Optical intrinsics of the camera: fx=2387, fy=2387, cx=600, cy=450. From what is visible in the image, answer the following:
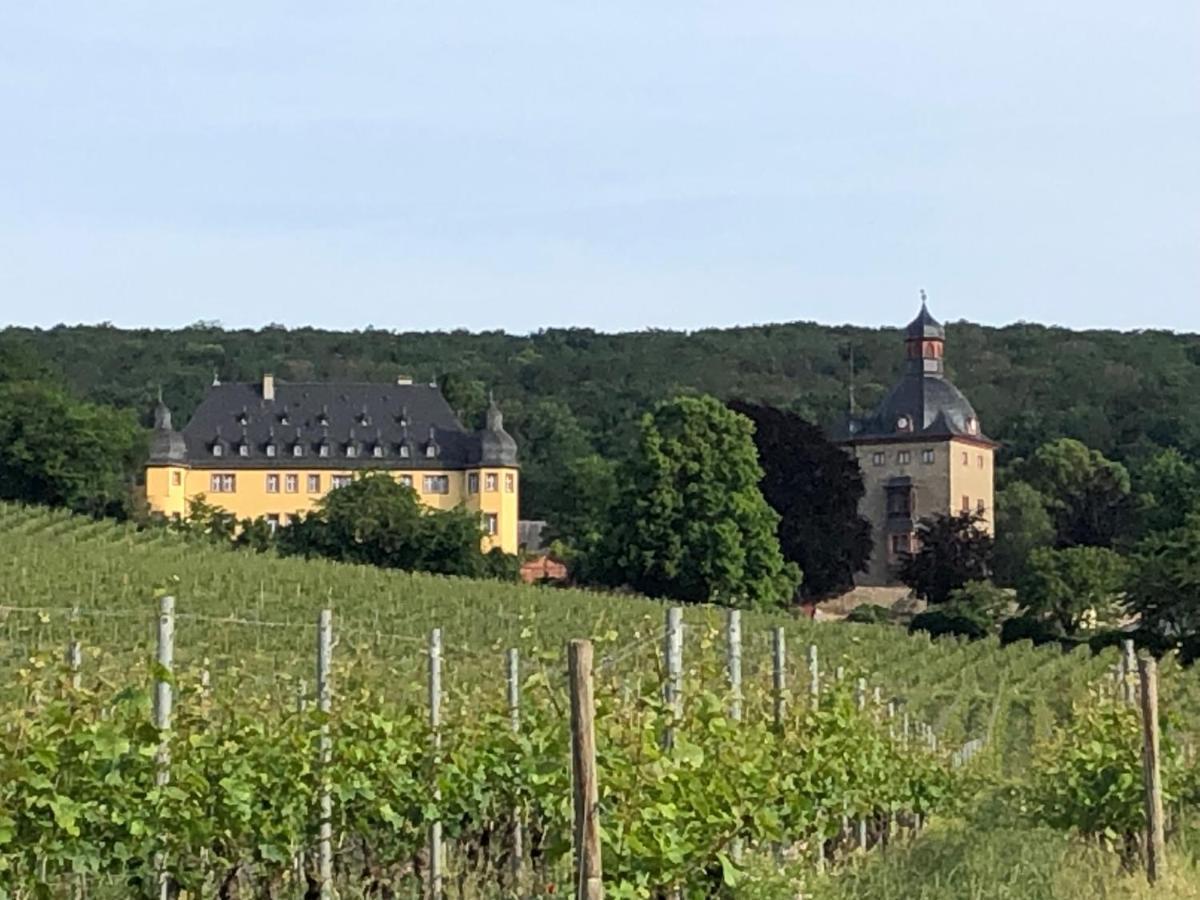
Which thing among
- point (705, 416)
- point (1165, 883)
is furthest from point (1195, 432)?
point (1165, 883)

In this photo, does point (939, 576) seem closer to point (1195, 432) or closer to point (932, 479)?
point (932, 479)

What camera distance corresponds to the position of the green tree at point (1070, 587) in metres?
75.4

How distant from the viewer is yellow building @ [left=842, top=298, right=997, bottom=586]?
363 feet

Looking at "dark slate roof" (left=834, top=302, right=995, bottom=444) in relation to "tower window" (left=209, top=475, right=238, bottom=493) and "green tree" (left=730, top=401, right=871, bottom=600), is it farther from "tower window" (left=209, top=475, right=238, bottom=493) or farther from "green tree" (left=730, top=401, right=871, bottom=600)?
"tower window" (left=209, top=475, right=238, bottom=493)

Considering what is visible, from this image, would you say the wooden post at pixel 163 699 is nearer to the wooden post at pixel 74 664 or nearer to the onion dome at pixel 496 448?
the wooden post at pixel 74 664

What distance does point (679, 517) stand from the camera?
75000 millimetres

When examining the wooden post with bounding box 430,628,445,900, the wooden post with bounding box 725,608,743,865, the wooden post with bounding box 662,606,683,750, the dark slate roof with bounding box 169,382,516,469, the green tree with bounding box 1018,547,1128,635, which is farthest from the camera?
the dark slate roof with bounding box 169,382,516,469

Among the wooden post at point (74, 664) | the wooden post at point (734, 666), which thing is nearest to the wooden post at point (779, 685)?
the wooden post at point (734, 666)

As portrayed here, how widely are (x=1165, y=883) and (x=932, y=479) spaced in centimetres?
9961

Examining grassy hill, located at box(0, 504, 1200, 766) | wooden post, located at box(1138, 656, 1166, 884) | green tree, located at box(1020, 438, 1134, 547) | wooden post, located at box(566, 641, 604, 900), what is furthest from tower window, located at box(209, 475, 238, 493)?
wooden post, located at box(566, 641, 604, 900)

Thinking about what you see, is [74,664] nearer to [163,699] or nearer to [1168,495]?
[163,699]

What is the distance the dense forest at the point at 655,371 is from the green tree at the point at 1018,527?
20.8m

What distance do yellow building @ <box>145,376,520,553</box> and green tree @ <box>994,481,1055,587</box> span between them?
2253cm

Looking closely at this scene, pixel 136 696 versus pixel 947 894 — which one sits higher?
pixel 136 696
